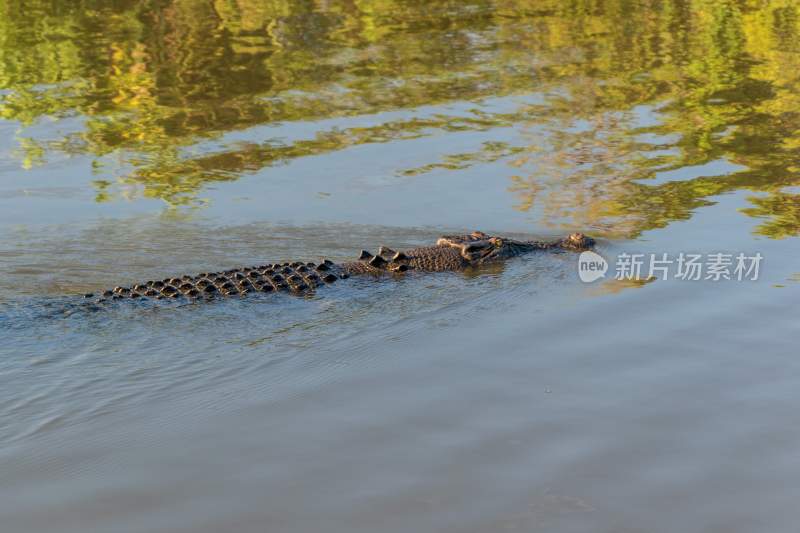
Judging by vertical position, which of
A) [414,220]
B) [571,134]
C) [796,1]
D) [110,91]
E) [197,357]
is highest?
[796,1]

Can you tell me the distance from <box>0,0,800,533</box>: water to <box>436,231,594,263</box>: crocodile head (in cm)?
14

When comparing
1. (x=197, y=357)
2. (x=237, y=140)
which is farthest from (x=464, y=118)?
(x=197, y=357)

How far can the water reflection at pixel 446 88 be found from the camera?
10.0 meters

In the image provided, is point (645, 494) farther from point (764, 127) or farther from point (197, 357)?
point (764, 127)

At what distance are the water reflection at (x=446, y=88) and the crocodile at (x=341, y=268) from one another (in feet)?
3.41

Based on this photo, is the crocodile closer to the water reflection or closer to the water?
the water

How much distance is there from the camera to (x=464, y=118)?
11.8m

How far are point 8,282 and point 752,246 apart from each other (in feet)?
18.1

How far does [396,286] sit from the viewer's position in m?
7.64

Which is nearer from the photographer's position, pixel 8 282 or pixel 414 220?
pixel 8 282

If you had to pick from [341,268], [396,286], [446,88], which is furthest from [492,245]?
[446,88]

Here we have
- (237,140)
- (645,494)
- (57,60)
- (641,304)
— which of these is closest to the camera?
(645,494)

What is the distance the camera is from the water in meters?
4.63

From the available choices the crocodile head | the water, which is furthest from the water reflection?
the crocodile head
